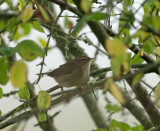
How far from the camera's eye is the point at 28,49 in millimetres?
1230

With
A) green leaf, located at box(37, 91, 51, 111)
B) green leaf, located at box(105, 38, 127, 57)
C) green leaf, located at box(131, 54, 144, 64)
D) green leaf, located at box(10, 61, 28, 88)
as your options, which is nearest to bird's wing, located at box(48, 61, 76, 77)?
green leaf, located at box(131, 54, 144, 64)

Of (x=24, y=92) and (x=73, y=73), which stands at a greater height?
(x=24, y=92)

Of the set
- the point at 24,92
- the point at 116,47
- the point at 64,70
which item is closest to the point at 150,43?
the point at 116,47

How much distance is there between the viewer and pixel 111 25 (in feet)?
8.34

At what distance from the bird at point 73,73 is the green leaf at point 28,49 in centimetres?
192

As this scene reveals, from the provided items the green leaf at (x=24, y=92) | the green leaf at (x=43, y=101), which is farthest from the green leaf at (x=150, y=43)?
the green leaf at (x=24, y=92)

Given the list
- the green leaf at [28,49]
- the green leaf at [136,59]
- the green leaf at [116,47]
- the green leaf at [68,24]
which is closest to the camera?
the green leaf at [116,47]

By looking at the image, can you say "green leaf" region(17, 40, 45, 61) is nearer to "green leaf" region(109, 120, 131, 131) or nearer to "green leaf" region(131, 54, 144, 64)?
"green leaf" region(109, 120, 131, 131)

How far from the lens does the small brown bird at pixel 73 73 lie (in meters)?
3.33

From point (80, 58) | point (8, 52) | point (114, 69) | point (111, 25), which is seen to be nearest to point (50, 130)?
point (80, 58)

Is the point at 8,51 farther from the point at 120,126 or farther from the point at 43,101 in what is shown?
the point at 120,126

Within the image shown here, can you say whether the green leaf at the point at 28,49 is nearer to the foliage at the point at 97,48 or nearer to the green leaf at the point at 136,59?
the foliage at the point at 97,48

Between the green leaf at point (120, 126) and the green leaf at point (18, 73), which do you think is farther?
the green leaf at point (120, 126)

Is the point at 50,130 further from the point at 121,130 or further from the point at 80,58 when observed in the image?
the point at 121,130
